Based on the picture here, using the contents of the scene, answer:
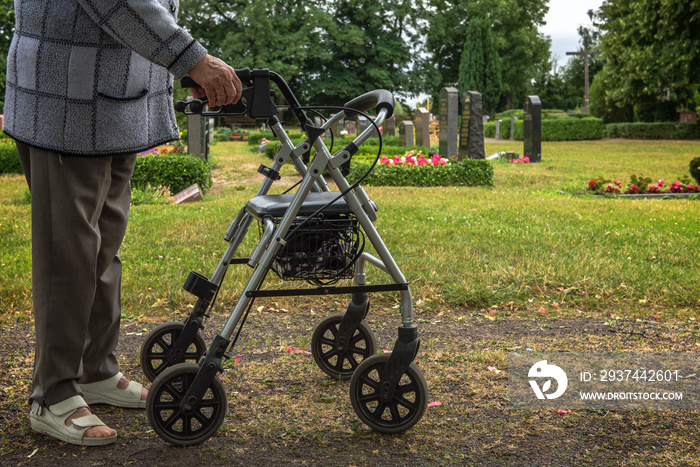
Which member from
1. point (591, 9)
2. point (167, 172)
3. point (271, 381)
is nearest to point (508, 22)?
point (591, 9)

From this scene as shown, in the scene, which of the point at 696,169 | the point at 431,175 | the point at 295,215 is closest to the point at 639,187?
the point at 696,169

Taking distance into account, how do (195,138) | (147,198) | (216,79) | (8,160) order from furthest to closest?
1. (8,160)
2. (195,138)
3. (147,198)
4. (216,79)

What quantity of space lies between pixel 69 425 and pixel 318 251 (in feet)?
3.59

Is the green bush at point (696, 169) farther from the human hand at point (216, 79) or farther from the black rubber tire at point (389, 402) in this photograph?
the human hand at point (216, 79)

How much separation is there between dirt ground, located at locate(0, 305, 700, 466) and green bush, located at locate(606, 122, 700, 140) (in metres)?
28.8

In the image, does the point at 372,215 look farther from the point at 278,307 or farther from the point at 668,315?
the point at 668,315

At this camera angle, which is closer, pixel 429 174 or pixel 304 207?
pixel 304 207

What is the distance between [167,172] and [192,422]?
8559 mm

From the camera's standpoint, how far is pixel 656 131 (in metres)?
29.9

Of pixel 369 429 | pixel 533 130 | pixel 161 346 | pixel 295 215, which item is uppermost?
pixel 533 130

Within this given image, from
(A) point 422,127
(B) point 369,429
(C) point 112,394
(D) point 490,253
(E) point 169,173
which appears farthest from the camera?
(A) point 422,127

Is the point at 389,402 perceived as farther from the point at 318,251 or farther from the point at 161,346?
the point at 161,346

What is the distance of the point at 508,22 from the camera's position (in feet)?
165

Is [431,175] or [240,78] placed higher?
[240,78]
